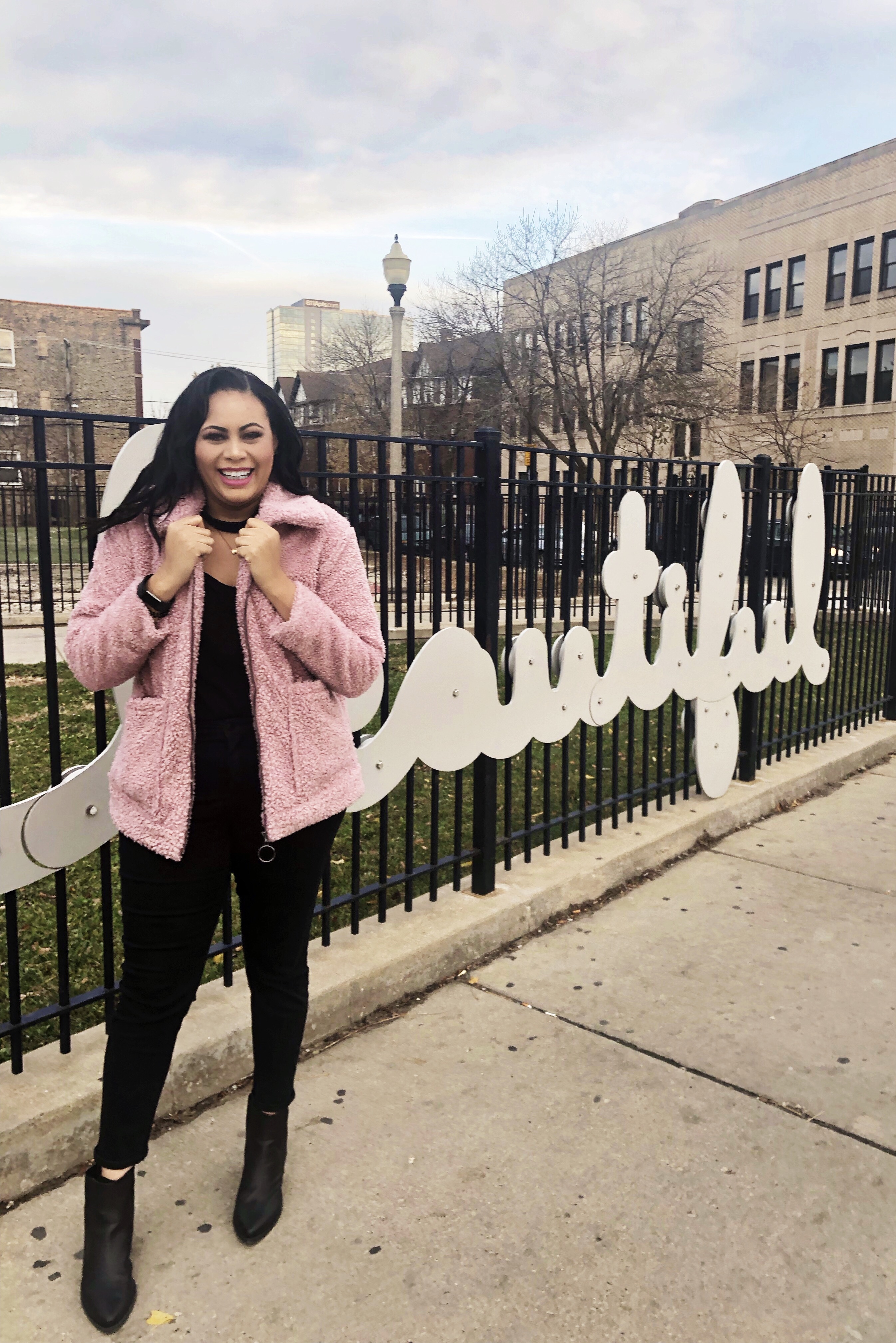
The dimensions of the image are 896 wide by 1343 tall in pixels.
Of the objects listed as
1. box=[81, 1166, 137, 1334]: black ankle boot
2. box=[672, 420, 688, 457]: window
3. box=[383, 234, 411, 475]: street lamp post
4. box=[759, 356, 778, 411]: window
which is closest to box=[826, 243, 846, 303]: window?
box=[759, 356, 778, 411]: window

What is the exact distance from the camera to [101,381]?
5038cm

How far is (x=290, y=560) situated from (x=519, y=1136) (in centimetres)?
167

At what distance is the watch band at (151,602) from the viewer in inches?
80.8

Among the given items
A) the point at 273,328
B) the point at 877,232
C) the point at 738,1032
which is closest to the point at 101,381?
the point at 877,232

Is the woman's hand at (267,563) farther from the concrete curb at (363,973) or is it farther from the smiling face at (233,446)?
the concrete curb at (363,973)

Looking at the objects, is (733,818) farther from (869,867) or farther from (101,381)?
(101,381)

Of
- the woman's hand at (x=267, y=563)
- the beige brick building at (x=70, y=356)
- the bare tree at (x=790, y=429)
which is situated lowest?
the woman's hand at (x=267, y=563)

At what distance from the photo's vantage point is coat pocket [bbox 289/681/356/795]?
2.18m

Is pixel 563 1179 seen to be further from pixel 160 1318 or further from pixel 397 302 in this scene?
pixel 397 302

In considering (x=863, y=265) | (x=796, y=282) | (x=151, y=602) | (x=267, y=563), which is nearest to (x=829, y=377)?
(x=863, y=265)

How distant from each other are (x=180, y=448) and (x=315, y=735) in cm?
68

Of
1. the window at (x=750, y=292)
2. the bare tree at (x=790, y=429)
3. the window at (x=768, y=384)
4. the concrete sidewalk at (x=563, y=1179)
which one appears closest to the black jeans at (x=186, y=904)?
the concrete sidewalk at (x=563, y=1179)

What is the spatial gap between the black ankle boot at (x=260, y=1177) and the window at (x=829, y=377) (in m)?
34.6

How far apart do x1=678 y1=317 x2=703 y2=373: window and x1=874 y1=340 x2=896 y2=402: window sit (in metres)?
9.64
